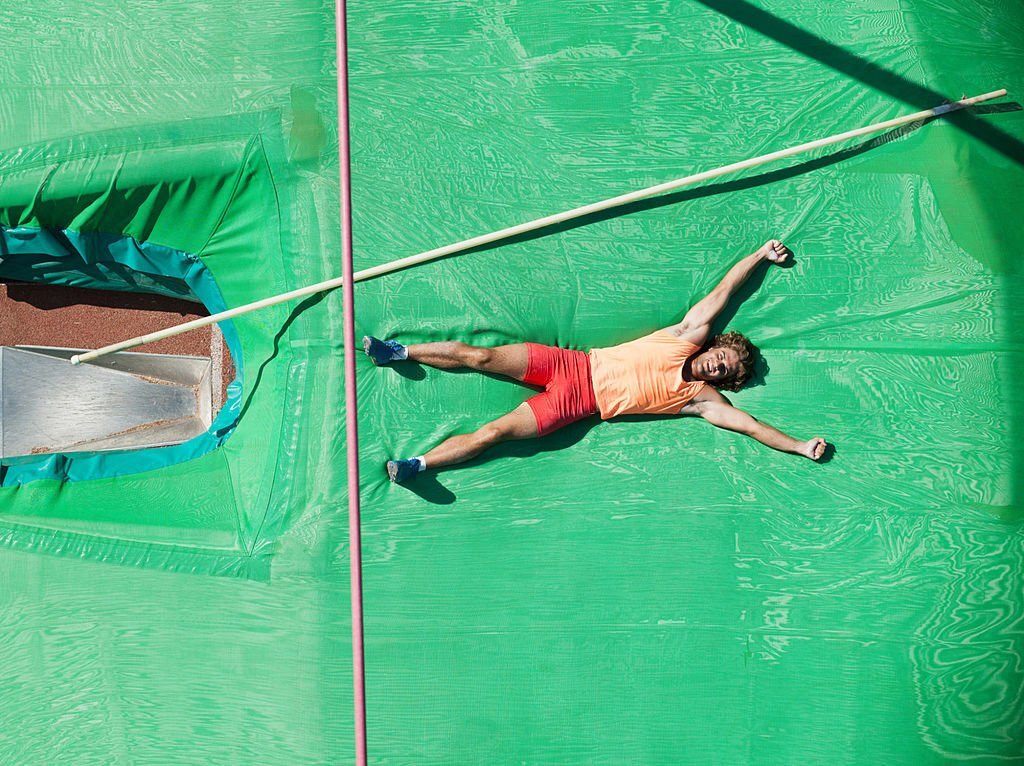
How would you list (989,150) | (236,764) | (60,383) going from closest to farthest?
(236,764) → (989,150) → (60,383)

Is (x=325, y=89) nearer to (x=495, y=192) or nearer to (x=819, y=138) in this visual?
(x=495, y=192)

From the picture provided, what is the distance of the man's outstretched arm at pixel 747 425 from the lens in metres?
3.01

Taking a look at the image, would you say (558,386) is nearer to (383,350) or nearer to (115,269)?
(383,350)

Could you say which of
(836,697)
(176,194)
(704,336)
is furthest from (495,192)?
(836,697)

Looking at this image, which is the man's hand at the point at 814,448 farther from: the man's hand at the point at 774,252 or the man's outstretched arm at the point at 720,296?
the man's hand at the point at 774,252

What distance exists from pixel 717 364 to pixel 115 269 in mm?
2651

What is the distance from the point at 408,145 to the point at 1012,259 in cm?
245

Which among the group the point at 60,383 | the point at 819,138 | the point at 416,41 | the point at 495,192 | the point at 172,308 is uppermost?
the point at 416,41

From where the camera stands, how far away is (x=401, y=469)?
9.68 feet

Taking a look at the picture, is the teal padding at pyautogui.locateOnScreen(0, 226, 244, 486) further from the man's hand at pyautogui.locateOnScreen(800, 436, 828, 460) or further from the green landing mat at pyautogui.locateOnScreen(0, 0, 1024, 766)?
the man's hand at pyautogui.locateOnScreen(800, 436, 828, 460)

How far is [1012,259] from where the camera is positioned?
3070 millimetres

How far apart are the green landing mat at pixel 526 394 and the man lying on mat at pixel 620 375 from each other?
0.28 feet

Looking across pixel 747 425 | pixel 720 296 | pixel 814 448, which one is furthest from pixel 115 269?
pixel 814 448

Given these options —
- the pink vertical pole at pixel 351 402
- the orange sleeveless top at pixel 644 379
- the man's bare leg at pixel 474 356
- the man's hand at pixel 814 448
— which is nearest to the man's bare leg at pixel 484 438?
the man's bare leg at pixel 474 356
